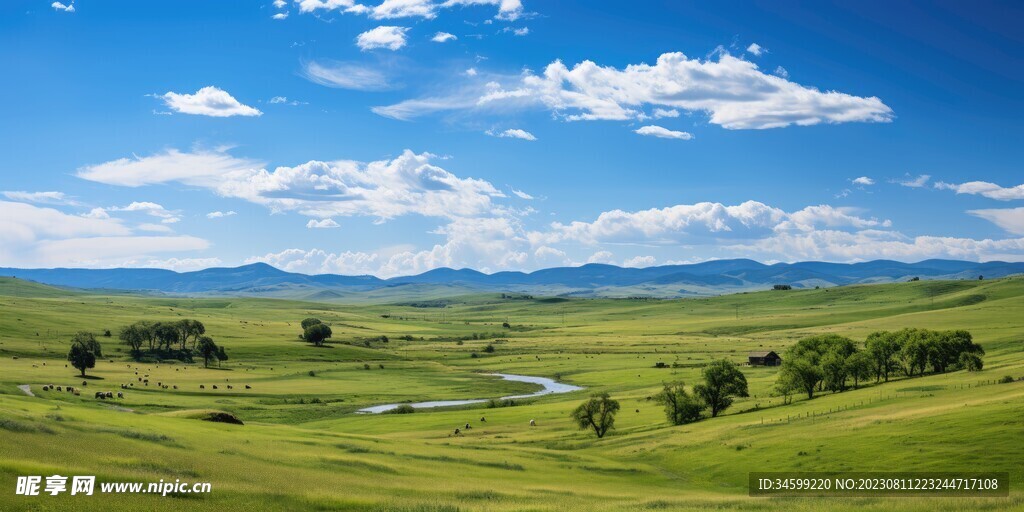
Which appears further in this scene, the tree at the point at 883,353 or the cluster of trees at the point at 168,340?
the cluster of trees at the point at 168,340

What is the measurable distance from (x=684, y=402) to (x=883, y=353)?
30.8 metres

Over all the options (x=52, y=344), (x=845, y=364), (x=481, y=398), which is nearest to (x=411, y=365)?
(x=481, y=398)

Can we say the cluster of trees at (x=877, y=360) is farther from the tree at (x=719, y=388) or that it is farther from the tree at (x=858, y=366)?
the tree at (x=719, y=388)

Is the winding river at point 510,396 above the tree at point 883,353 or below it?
below

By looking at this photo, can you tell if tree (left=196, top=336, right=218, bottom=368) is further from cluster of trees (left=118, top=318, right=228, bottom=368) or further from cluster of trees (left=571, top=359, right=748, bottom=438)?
cluster of trees (left=571, top=359, right=748, bottom=438)

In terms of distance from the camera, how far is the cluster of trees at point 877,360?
88.3 metres

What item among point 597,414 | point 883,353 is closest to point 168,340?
point 597,414

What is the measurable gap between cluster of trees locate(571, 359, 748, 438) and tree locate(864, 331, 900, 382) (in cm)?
1933

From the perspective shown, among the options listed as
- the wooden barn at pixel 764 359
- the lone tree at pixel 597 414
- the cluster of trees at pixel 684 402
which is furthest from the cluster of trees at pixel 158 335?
the wooden barn at pixel 764 359

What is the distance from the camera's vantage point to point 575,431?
3322 inches

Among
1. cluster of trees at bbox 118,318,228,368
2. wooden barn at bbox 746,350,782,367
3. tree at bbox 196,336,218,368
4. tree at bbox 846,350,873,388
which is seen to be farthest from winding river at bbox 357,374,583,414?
cluster of trees at bbox 118,318,228,368

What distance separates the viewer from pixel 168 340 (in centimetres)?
17788

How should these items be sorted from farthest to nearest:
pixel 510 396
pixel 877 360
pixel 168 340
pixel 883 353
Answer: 1. pixel 168 340
2. pixel 510 396
3. pixel 877 360
4. pixel 883 353

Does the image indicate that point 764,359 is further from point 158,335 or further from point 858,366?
point 158,335
